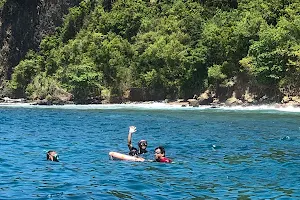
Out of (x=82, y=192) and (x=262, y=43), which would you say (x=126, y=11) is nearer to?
(x=262, y=43)

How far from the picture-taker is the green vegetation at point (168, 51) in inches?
2434

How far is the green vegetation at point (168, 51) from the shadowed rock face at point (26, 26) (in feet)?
29.6

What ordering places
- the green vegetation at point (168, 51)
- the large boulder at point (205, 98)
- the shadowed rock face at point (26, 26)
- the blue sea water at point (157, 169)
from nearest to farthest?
the blue sea water at point (157, 169) → the green vegetation at point (168, 51) → the large boulder at point (205, 98) → the shadowed rock face at point (26, 26)

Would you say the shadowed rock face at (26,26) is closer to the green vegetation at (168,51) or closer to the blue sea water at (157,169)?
the green vegetation at (168,51)

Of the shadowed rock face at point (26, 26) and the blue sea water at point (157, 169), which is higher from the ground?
the shadowed rock face at point (26, 26)

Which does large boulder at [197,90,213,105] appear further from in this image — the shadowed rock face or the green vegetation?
the shadowed rock face

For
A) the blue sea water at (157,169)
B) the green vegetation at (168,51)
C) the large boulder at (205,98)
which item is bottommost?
the blue sea water at (157,169)

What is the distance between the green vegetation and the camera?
61812 mm

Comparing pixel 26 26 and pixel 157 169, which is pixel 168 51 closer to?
pixel 157 169

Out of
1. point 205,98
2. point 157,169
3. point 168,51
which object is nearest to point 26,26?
point 168,51

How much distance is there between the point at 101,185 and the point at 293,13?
200 ft

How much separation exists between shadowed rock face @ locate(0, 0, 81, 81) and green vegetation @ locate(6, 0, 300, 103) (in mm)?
9031

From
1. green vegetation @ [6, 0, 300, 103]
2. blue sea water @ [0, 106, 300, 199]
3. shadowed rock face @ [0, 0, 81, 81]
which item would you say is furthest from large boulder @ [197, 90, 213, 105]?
shadowed rock face @ [0, 0, 81, 81]

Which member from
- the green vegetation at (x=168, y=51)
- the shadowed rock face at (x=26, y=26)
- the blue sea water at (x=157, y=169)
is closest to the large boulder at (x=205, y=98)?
the green vegetation at (x=168, y=51)
